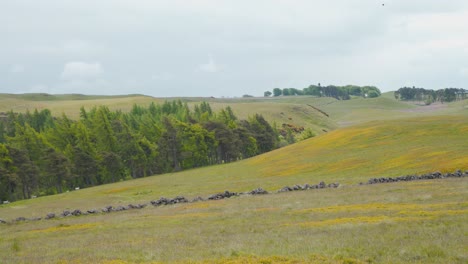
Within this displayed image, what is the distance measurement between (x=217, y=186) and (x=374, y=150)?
95.9 feet

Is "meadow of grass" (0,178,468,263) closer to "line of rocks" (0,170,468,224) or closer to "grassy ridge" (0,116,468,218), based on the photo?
"line of rocks" (0,170,468,224)

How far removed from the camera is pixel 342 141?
285 feet

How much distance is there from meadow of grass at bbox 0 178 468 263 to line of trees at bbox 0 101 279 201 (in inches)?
2197

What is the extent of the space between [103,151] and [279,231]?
8647 cm

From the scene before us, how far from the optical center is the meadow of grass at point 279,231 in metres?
17.6

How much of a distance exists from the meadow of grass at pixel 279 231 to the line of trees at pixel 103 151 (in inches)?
2197

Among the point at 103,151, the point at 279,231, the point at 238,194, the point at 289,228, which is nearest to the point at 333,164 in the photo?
the point at 238,194

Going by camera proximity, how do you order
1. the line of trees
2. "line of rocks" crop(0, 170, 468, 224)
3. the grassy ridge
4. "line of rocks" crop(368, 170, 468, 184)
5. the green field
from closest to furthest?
the green field → "line of rocks" crop(0, 170, 468, 224) → "line of rocks" crop(368, 170, 468, 184) → the grassy ridge → the line of trees

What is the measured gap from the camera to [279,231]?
2430 cm

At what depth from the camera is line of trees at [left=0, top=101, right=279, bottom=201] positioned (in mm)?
90812

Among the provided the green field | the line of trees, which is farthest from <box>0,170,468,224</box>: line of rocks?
the line of trees

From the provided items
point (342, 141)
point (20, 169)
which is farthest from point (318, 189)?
point (20, 169)

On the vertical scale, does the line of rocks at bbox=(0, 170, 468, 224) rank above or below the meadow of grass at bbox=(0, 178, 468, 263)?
below

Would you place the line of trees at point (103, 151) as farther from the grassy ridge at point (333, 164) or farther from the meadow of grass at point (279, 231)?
the meadow of grass at point (279, 231)
